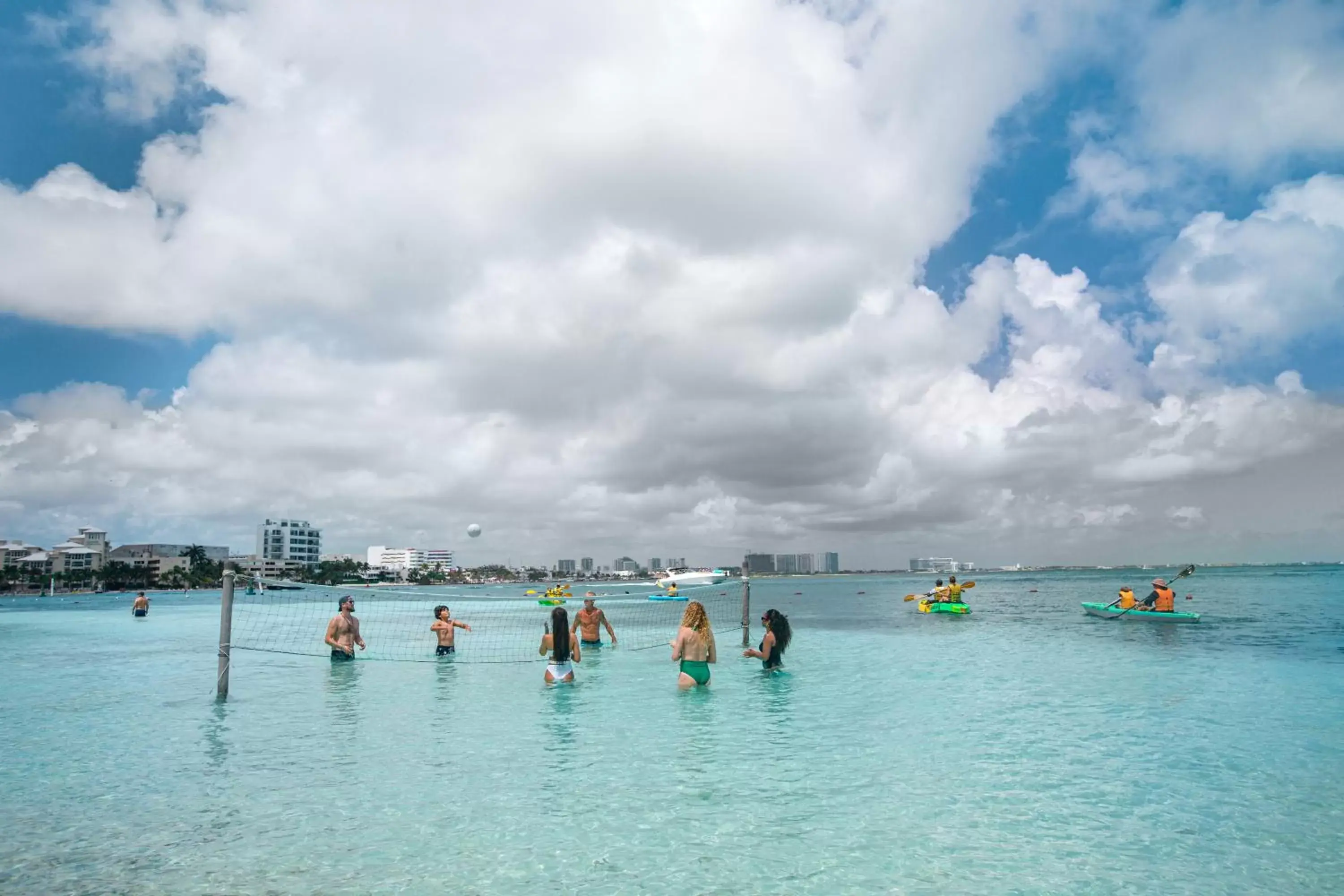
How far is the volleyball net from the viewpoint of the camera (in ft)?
87.5

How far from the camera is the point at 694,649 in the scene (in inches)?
633

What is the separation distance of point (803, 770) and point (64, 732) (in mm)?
12462

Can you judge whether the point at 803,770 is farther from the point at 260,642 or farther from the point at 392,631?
the point at 392,631

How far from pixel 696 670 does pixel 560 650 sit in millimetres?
3100

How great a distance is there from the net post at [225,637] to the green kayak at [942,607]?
40718 millimetres

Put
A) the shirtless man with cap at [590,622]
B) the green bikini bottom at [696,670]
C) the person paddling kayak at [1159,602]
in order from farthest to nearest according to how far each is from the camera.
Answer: the person paddling kayak at [1159,602] < the shirtless man with cap at [590,622] < the green bikini bottom at [696,670]

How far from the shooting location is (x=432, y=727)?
1314 cm

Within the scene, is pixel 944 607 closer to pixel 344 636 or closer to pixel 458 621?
pixel 458 621

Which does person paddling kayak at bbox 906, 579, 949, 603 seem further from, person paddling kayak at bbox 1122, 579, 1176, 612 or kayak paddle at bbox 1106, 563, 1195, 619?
person paddling kayak at bbox 1122, 579, 1176, 612

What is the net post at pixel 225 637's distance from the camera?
15.1 metres

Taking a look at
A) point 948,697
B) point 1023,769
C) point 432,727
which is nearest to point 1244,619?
point 948,697

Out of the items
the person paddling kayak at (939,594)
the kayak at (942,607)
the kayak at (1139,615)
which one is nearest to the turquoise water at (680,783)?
the kayak at (1139,615)

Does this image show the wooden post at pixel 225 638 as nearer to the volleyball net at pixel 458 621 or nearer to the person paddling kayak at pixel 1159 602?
the volleyball net at pixel 458 621

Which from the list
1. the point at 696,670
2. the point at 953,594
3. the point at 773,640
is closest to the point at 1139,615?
the point at 953,594
